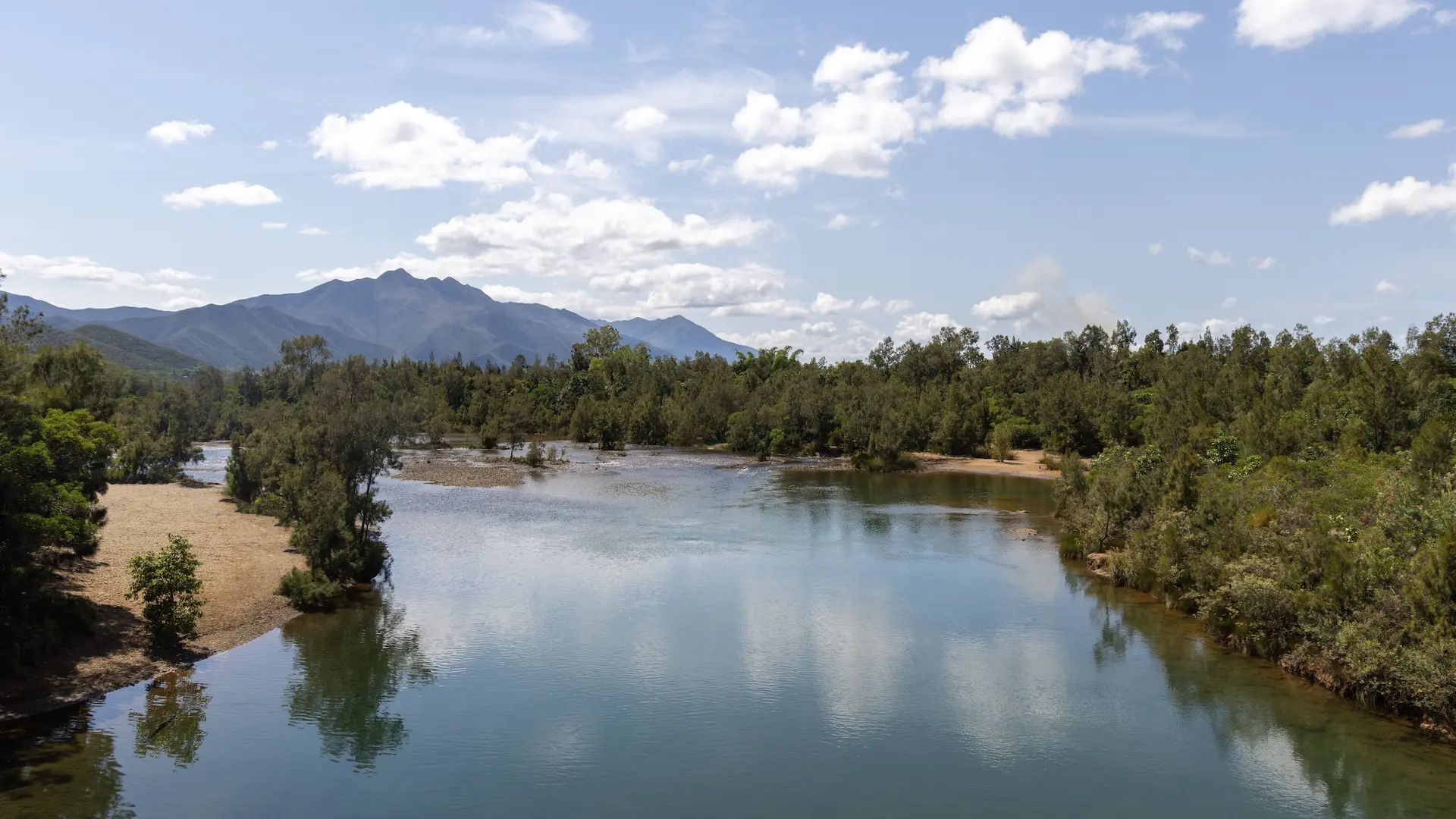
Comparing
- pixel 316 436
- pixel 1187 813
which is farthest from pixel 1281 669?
pixel 316 436

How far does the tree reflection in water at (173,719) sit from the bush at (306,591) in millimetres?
7868

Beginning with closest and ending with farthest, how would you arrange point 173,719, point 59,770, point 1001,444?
point 59,770 < point 173,719 < point 1001,444

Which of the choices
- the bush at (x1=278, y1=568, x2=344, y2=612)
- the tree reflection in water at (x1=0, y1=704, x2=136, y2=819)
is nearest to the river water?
the tree reflection in water at (x1=0, y1=704, x2=136, y2=819)

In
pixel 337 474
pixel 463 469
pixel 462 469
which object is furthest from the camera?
pixel 463 469

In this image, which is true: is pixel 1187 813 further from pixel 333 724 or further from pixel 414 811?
pixel 333 724

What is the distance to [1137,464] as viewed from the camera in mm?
48812

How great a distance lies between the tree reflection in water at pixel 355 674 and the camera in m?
25.6

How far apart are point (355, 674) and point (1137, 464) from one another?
39.7m

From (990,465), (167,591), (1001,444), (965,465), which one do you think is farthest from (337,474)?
(1001,444)

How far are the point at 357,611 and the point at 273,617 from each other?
315 cm

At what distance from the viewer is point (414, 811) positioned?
69.2ft

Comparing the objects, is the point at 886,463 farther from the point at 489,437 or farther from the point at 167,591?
the point at 167,591

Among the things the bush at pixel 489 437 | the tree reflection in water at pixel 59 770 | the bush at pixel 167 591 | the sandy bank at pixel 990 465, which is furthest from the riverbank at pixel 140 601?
the sandy bank at pixel 990 465

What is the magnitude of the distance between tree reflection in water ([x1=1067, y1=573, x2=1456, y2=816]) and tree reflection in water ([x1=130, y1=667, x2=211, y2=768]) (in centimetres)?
2831
